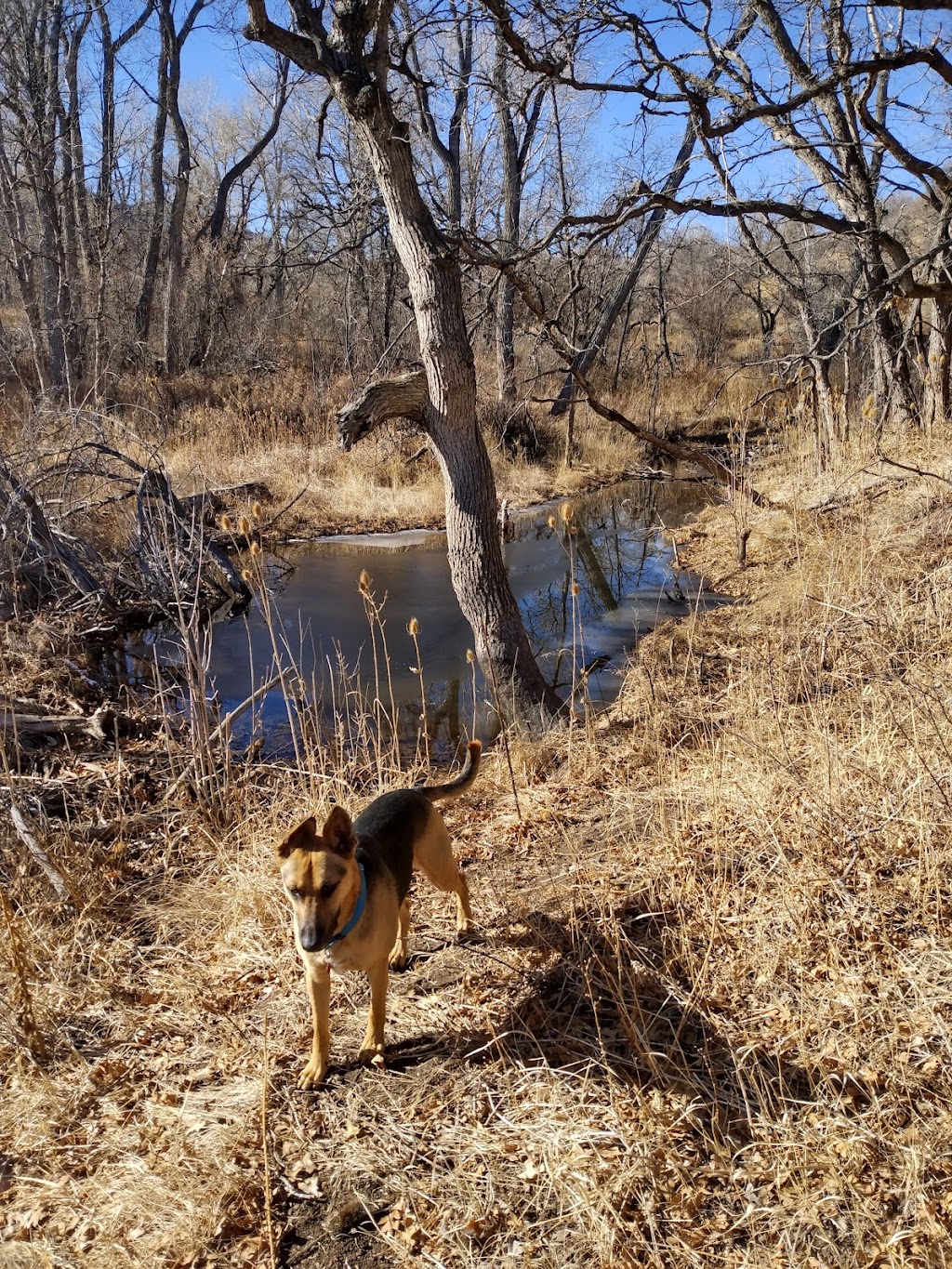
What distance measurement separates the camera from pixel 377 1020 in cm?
314

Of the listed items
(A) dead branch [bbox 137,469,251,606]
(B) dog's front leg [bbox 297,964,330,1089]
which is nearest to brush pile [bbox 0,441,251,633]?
(A) dead branch [bbox 137,469,251,606]

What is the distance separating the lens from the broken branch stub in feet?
18.3

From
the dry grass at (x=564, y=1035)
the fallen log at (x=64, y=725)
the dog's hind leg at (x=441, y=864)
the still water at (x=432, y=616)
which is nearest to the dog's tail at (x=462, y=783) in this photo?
the dog's hind leg at (x=441, y=864)

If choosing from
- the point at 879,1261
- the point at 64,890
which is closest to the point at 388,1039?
the point at 879,1261

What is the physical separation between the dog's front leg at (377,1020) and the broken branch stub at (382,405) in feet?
11.6

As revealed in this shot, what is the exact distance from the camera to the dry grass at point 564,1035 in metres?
2.47

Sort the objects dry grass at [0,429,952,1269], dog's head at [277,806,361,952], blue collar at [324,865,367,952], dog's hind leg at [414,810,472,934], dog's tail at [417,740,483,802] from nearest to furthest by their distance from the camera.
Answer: dry grass at [0,429,952,1269], dog's head at [277,806,361,952], blue collar at [324,865,367,952], dog's hind leg at [414,810,472,934], dog's tail at [417,740,483,802]

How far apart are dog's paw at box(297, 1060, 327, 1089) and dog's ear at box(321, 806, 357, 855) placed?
3.12 feet

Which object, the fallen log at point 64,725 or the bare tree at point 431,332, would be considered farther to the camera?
the fallen log at point 64,725

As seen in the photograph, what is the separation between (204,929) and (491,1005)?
1642mm

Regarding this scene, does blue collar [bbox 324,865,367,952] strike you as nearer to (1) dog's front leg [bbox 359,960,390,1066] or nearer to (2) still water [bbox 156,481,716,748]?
(1) dog's front leg [bbox 359,960,390,1066]

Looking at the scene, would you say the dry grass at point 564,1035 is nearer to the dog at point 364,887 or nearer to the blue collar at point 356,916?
the dog at point 364,887

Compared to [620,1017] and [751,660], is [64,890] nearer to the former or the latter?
[620,1017]

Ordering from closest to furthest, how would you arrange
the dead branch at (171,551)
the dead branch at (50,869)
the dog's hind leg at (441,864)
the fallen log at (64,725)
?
the dog's hind leg at (441,864) → the dead branch at (50,869) → the fallen log at (64,725) → the dead branch at (171,551)
